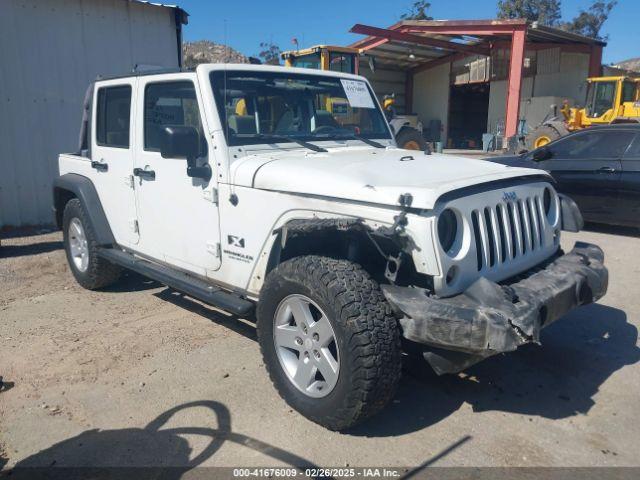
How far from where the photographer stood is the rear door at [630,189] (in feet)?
24.5

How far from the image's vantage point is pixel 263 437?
9.95 ft

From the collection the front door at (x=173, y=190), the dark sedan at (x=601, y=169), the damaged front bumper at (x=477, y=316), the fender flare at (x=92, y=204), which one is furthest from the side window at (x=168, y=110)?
the dark sedan at (x=601, y=169)

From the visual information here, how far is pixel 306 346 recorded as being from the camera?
3.09 meters

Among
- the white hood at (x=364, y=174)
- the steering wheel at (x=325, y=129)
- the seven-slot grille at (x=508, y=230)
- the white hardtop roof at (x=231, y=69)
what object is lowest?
the seven-slot grille at (x=508, y=230)

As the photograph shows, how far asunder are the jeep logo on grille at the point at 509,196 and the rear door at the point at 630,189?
5191 millimetres

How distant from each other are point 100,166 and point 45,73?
4677mm

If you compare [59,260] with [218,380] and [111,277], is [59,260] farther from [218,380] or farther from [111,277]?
[218,380]

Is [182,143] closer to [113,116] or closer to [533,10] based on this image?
[113,116]

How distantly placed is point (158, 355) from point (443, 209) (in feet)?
8.18

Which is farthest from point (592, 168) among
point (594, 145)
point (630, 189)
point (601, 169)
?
point (630, 189)

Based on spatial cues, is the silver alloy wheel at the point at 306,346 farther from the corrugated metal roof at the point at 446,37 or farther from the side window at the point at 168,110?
the corrugated metal roof at the point at 446,37

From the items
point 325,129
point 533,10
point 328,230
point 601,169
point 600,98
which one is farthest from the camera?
point 533,10

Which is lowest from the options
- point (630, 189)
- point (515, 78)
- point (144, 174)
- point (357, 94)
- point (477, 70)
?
point (630, 189)

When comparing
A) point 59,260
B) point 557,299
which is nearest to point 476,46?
point 59,260
